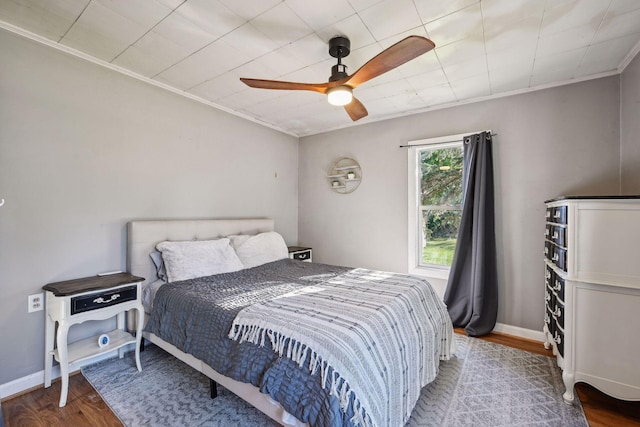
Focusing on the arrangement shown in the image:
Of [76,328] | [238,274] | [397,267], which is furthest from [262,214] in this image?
[76,328]

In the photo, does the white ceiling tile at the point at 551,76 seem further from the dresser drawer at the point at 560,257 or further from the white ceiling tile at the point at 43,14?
the white ceiling tile at the point at 43,14

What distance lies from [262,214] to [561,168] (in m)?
3.57

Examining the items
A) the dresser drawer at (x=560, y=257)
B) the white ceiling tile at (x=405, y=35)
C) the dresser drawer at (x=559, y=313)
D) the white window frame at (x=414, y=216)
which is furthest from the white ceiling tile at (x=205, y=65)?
the dresser drawer at (x=559, y=313)

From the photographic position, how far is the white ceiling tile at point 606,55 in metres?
2.11

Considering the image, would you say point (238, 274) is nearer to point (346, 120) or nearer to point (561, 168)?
point (346, 120)

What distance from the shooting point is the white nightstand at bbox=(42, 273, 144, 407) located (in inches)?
76.0

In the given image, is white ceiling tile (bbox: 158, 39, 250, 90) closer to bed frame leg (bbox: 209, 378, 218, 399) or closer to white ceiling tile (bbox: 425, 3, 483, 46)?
white ceiling tile (bbox: 425, 3, 483, 46)

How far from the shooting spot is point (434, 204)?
141 inches

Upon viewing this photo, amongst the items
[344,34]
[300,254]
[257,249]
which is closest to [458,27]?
[344,34]

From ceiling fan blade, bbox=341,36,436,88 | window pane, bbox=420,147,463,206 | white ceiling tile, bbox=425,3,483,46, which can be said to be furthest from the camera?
window pane, bbox=420,147,463,206

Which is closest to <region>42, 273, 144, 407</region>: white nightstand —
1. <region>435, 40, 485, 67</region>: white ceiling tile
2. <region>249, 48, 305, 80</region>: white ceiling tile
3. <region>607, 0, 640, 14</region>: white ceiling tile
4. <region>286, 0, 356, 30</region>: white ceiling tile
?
<region>249, 48, 305, 80</region>: white ceiling tile

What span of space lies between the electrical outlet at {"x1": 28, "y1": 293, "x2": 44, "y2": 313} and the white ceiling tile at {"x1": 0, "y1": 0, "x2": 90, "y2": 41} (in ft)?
6.54

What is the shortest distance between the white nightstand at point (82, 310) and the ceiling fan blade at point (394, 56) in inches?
92.4

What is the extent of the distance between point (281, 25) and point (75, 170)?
206cm
